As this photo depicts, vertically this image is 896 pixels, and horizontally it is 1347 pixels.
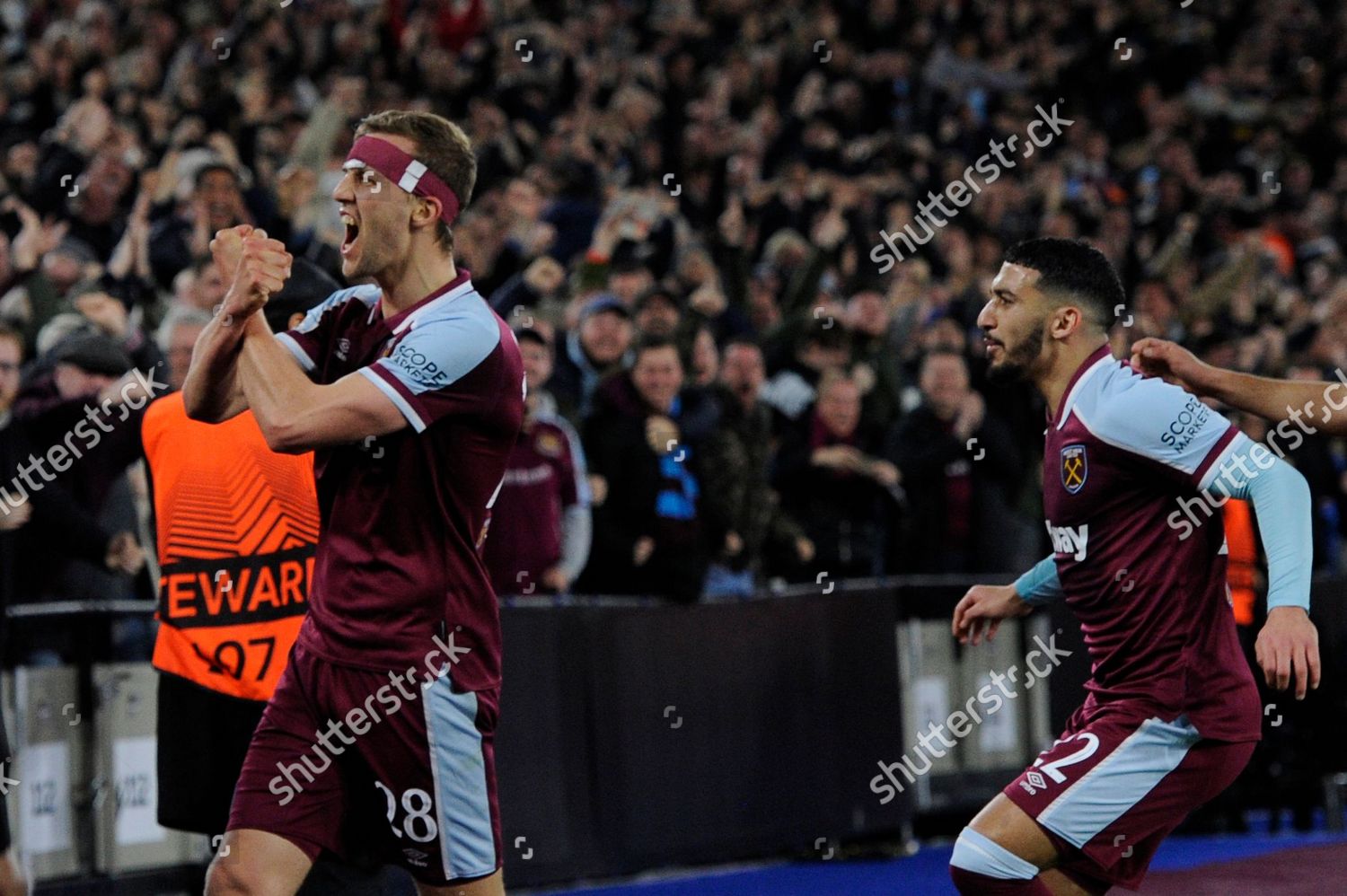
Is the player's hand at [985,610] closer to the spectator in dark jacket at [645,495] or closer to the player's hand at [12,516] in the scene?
the player's hand at [12,516]

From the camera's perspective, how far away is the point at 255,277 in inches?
170

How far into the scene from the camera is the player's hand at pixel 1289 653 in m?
4.78

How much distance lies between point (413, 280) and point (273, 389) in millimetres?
546

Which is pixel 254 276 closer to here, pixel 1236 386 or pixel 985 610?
pixel 985 610

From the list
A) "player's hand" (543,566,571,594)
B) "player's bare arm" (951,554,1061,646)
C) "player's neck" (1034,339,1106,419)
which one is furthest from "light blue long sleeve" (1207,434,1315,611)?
"player's hand" (543,566,571,594)

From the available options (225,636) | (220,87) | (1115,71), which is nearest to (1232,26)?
(1115,71)

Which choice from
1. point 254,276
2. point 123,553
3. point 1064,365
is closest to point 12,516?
point 123,553

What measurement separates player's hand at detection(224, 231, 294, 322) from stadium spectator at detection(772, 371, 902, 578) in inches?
261

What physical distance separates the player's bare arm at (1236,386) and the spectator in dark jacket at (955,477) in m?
5.59

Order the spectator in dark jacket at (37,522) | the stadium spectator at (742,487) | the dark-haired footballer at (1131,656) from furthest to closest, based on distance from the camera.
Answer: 1. the stadium spectator at (742,487)
2. the spectator in dark jacket at (37,522)
3. the dark-haired footballer at (1131,656)

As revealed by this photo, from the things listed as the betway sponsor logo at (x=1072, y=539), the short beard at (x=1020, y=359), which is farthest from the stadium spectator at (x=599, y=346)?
the betway sponsor logo at (x=1072, y=539)

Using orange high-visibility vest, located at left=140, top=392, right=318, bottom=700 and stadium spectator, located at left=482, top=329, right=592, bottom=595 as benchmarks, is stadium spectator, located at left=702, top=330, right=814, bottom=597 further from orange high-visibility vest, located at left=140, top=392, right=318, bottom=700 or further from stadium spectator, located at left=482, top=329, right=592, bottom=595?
orange high-visibility vest, located at left=140, top=392, right=318, bottom=700

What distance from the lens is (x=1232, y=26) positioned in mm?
Result: 25016

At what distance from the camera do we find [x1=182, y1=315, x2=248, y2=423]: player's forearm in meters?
4.44
